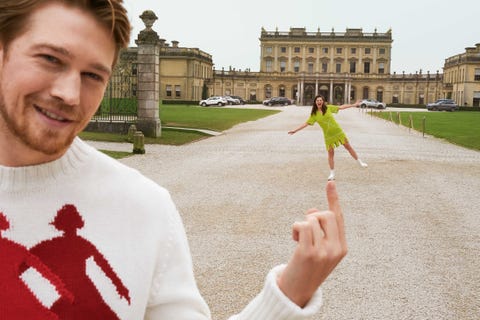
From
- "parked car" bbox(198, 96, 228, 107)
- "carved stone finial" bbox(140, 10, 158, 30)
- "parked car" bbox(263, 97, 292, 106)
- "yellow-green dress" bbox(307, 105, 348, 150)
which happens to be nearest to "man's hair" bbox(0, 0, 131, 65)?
"yellow-green dress" bbox(307, 105, 348, 150)

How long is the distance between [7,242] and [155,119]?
17762 millimetres

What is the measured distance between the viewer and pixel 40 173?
136 cm

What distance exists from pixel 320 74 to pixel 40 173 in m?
91.2

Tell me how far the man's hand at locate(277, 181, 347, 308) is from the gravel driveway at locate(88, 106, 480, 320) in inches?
125

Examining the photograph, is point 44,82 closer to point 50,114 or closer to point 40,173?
point 50,114

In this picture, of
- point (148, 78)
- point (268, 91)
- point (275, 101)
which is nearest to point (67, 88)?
point (148, 78)

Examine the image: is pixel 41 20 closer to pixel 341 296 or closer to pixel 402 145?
pixel 341 296

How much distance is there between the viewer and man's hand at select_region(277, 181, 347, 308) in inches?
44.3

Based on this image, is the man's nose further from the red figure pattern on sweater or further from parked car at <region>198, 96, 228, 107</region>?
parked car at <region>198, 96, 228, 107</region>

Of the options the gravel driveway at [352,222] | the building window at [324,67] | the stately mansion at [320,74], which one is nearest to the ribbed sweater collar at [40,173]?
the gravel driveway at [352,222]

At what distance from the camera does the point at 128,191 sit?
Result: 146 centimetres

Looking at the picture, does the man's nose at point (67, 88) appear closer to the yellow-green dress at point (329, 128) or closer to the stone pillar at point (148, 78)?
the yellow-green dress at point (329, 128)

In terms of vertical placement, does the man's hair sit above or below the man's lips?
above

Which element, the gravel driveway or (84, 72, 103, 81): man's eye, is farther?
the gravel driveway
